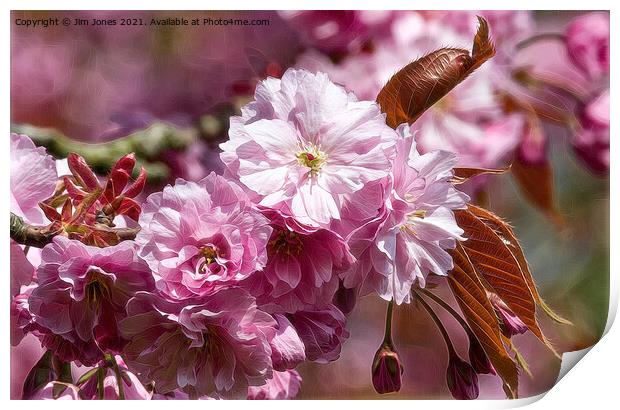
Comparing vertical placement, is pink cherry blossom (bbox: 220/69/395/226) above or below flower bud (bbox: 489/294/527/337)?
above

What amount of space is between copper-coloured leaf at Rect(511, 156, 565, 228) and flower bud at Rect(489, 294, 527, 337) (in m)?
0.09

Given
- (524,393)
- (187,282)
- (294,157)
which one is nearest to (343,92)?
(294,157)

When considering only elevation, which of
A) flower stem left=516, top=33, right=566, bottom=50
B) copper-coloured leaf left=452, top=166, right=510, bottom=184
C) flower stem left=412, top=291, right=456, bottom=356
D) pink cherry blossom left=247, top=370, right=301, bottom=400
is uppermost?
flower stem left=516, top=33, right=566, bottom=50

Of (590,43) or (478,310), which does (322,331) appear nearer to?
(478,310)

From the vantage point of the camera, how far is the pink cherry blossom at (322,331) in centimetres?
65

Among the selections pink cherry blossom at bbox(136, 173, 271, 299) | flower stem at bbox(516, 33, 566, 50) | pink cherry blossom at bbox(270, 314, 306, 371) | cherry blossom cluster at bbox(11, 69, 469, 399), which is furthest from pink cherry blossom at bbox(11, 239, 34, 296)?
flower stem at bbox(516, 33, 566, 50)

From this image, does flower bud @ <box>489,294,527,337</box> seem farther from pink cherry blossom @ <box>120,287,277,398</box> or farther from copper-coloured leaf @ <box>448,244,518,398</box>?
pink cherry blossom @ <box>120,287,277,398</box>

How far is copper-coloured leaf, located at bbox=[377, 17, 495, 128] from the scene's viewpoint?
653mm

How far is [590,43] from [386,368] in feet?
1.13

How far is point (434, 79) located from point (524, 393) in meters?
0.29

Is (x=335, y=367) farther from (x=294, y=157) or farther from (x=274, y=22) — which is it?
(x=274, y=22)

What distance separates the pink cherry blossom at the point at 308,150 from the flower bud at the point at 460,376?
186mm

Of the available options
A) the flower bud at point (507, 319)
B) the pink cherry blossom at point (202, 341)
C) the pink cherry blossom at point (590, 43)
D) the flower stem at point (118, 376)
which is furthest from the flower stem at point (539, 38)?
the flower stem at point (118, 376)

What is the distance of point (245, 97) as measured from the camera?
65 centimetres
